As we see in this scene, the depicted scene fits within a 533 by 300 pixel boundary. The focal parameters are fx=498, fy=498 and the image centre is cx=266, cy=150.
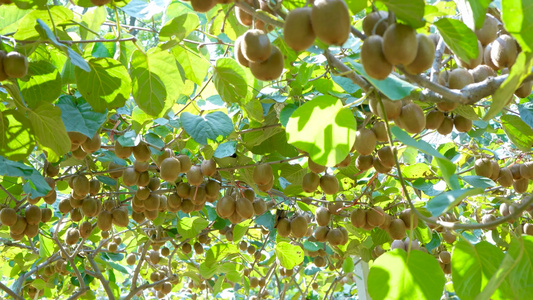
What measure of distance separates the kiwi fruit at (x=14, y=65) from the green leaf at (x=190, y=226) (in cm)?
163

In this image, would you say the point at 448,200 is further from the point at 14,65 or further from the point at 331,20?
the point at 14,65

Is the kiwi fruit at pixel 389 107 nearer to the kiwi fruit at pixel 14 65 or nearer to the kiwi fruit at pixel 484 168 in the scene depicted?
the kiwi fruit at pixel 14 65

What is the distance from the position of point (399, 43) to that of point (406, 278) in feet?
1.44

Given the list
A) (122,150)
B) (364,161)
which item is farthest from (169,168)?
(364,161)

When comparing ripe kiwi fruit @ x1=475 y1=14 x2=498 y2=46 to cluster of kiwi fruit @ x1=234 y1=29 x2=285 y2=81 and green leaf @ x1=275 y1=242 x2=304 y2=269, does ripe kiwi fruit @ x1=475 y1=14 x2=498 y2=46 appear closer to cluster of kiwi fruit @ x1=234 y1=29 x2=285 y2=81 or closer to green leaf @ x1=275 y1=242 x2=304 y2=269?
cluster of kiwi fruit @ x1=234 y1=29 x2=285 y2=81

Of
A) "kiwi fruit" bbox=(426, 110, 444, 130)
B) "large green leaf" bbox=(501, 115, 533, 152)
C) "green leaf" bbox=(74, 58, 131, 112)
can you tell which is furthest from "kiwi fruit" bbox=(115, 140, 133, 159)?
"large green leaf" bbox=(501, 115, 533, 152)

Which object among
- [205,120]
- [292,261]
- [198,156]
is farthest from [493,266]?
[292,261]

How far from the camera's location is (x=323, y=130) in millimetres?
1066

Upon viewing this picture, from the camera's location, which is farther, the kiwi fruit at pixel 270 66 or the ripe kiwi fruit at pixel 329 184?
the ripe kiwi fruit at pixel 329 184

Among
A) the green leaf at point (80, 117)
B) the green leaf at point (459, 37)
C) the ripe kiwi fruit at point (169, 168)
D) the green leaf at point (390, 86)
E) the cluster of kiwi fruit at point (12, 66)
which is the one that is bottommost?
the ripe kiwi fruit at point (169, 168)

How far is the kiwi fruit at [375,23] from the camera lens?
794 mm

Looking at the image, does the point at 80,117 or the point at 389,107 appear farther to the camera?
the point at 80,117

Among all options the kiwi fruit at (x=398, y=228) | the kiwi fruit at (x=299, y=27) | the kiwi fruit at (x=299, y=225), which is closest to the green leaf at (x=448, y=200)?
the kiwi fruit at (x=299, y=27)

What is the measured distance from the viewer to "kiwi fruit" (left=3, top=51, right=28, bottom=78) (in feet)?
3.51
